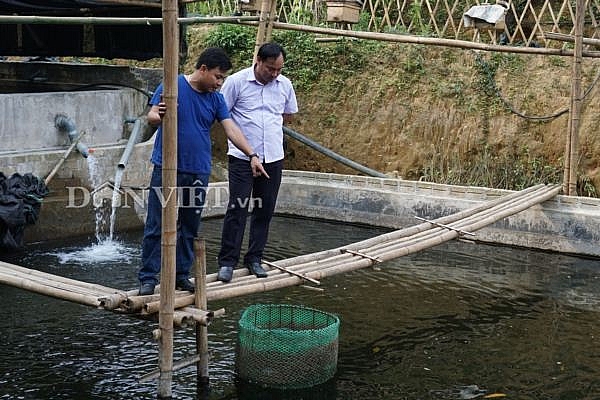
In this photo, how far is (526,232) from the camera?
9.50 m

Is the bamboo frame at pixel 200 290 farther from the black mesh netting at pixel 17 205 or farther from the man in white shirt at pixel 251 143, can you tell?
the black mesh netting at pixel 17 205

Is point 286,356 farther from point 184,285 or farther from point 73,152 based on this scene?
point 73,152

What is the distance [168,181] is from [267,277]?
1.24m

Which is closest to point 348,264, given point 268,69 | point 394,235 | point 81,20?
point 394,235

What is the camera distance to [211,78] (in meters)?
4.89

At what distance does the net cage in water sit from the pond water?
0.08 m

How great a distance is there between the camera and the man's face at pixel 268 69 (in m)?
5.23

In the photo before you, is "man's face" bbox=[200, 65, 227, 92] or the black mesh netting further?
the black mesh netting

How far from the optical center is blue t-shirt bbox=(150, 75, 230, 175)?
4895mm

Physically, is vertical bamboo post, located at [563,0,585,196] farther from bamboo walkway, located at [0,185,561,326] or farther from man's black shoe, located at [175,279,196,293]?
man's black shoe, located at [175,279,196,293]

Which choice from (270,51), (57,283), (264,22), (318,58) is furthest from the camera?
(318,58)

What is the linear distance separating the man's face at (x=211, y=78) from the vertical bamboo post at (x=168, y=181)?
45cm

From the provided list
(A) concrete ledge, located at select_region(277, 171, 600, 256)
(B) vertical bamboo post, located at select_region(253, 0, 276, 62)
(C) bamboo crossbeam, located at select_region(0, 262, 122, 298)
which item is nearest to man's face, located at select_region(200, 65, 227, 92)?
(C) bamboo crossbeam, located at select_region(0, 262, 122, 298)

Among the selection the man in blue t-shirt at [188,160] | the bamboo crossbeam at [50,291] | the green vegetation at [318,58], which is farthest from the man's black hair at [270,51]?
the green vegetation at [318,58]
